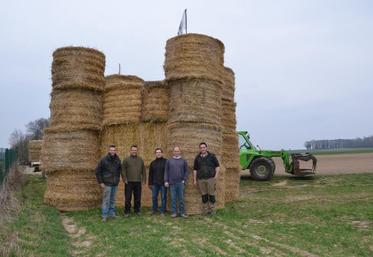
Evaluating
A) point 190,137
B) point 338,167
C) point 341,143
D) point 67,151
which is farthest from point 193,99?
point 341,143

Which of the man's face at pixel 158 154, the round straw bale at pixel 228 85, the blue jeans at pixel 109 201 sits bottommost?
the blue jeans at pixel 109 201

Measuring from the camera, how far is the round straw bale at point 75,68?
1082 cm

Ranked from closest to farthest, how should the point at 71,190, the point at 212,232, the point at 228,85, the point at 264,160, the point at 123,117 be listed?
the point at 212,232
the point at 71,190
the point at 123,117
the point at 228,85
the point at 264,160

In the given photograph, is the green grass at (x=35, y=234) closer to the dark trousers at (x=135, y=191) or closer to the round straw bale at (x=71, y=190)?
the round straw bale at (x=71, y=190)

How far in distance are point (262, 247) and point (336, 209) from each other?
429cm

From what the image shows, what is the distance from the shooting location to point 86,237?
7.74 m

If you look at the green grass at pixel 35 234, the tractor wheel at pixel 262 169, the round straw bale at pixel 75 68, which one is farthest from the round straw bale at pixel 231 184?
the tractor wheel at pixel 262 169

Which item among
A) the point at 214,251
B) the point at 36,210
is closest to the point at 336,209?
the point at 214,251

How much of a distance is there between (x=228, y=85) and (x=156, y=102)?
2.46 m

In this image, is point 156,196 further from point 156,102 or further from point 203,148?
point 156,102

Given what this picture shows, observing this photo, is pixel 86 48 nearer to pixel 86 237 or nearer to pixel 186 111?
pixel 186 111

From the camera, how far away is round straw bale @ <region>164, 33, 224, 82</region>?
34.1ft

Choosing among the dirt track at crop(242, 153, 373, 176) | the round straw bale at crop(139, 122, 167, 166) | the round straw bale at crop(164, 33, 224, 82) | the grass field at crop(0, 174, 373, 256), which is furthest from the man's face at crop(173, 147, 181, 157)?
the dirt track at crop(242, 153, 373, 176)

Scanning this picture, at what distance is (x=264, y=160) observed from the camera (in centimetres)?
1984
